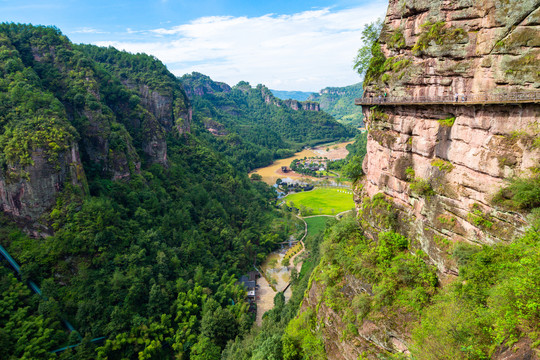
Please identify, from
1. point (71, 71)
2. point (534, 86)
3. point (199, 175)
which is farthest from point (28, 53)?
point (534, 86)

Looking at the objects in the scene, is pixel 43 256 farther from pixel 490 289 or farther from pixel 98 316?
pixel 490 289

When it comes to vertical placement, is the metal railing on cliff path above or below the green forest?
above

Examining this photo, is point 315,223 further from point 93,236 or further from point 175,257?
point 93,236

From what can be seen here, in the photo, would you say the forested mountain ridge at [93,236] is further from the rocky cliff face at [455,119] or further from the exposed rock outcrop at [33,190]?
the rocky cliff face at [455,119]

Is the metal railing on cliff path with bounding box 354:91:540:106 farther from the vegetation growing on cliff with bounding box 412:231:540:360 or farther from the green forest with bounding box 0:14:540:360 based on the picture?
the vegetation growing on cliff with bounding box 412:231:540:360

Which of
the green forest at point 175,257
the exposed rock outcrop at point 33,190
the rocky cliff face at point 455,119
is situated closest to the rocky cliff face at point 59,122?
the exposed rock outcrop at point 33,190

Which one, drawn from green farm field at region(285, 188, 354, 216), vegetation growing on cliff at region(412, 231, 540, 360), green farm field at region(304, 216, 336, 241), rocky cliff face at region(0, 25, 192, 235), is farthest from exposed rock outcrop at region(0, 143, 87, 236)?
green farm field at region(285, 188, 354, 216)

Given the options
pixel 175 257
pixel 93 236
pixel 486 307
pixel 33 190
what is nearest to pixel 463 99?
pixel 486 307
